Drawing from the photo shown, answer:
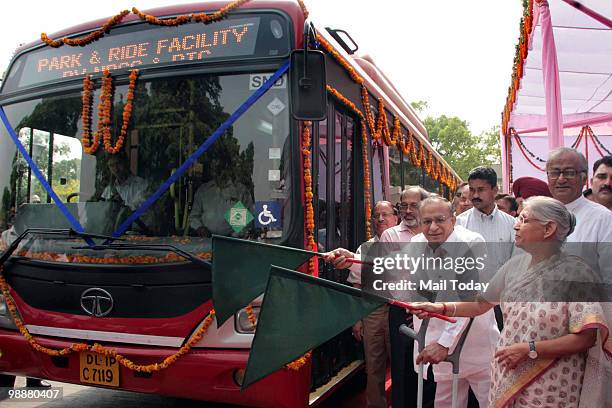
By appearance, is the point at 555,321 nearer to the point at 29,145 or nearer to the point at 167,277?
the point at 167,277

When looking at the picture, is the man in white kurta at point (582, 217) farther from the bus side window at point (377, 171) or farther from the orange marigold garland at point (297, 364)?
the bus side window at point (377, 171)

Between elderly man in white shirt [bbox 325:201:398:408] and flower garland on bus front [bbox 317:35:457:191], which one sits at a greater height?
flower garland on bus front [bbox 317:35:457:191]

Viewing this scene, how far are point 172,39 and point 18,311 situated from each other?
7.33 ft

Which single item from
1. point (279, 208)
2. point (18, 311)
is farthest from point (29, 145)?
point (279, 208)

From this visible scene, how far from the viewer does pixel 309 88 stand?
3.58 m

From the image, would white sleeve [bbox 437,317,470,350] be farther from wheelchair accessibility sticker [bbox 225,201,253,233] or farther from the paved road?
the paved road

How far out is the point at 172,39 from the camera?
12.9ft

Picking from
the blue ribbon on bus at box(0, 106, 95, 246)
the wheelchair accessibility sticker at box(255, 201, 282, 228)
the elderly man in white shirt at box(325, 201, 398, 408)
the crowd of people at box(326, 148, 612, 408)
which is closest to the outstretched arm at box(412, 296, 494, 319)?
the crowd of people at box(326, 148, 612, 408)

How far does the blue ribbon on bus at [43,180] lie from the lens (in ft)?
12.8

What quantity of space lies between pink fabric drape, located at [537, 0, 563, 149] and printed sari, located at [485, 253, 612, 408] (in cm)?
252

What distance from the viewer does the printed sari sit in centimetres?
229

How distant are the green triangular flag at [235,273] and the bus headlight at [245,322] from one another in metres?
0.53

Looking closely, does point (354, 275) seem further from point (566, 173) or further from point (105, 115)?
point (105, 115)

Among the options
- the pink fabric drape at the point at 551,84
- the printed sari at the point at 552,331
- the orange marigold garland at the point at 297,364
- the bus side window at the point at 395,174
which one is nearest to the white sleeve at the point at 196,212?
the orange marigold garland at the point at 297,364
